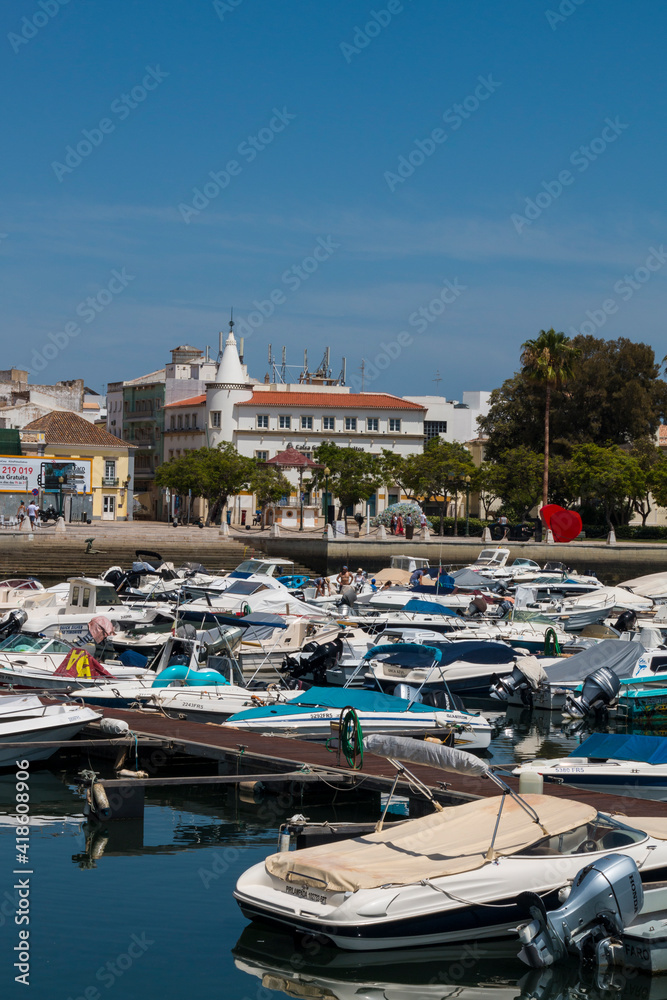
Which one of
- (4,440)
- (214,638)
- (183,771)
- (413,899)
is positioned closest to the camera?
(413,899)

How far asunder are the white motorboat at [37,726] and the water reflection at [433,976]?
7.99 m

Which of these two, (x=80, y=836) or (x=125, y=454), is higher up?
(x=125, y=454)

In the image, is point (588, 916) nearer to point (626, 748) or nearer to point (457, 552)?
A: point (626, 748)

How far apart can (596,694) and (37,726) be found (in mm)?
13047

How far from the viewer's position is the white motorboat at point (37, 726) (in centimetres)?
1895

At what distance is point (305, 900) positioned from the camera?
37.5ft

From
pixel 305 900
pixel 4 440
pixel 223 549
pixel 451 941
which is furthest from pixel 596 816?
pixel 4 440

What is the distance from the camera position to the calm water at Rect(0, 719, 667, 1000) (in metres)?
11.3

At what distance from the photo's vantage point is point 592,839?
40.7 ft

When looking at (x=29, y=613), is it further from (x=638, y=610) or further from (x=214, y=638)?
(x=638, y=610)

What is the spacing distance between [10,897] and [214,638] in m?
14.9

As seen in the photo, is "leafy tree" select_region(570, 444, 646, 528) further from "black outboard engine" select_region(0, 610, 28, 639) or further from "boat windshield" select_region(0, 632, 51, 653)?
"boat windshield" select_region(0, 632, 51, 653)

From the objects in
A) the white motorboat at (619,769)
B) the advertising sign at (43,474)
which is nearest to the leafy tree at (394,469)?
the advertising sign at (43,474)

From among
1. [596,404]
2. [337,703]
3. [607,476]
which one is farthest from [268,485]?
[337,703]
